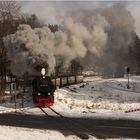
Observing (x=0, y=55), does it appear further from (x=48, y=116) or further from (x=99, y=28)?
(x=48, y=116)

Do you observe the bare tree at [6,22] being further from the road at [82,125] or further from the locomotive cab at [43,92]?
the road at [82,125]

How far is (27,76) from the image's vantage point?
43750 millimetres

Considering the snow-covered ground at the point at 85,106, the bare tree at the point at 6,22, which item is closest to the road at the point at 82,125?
the snow-covered ground at the point at 85,106

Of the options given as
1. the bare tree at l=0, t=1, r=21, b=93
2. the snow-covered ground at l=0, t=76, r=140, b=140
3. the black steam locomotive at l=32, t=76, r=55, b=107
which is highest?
the bare tree at l=0, t=1, r=21, b=93

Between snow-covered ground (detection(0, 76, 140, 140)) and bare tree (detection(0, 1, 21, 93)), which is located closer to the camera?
snow-covered ground (detection(0, 76, 140, 140))

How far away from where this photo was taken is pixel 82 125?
2738 cm

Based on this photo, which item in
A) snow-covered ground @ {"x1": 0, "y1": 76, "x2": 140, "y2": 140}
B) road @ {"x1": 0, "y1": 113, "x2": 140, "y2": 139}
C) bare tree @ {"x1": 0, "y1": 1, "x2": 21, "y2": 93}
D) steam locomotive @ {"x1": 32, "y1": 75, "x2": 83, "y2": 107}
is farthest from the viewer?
bare tree @ {"x1": 0, "y1": 1, "x2": 21, "y2": 93}

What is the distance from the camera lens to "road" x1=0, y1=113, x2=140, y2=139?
79.2 ft

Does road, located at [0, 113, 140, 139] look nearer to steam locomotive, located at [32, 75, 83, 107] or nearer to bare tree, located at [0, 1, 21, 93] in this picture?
steam locomotive, located at [32, 75, 83, 107]

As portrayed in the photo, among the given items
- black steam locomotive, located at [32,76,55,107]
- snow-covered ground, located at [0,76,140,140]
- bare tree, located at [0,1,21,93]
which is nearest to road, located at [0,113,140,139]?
snow-covered ground, located at [0,76,140,140]

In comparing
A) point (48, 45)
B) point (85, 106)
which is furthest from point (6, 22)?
point (85, 106)

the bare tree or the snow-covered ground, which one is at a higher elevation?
the bare tree

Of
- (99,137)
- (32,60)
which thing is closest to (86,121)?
(99,137)

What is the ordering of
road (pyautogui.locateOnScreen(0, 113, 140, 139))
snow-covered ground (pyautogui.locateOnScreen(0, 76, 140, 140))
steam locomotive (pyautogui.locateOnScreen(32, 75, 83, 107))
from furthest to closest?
steam locomotive (pyautogui.locateOnScreen(32, 75, 83, 107)), road (pyautogui.locateOnScreen(0, 113, 140, 139)), snow-covered ground (pyautogui.locateOnScreen(0, 76, 140, 140))
